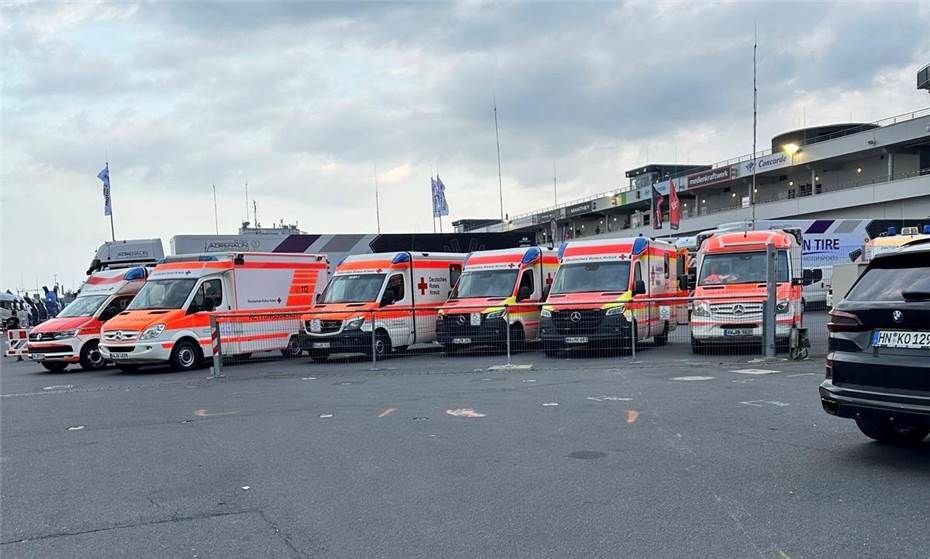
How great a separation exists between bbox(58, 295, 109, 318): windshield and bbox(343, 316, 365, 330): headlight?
722 centimetres

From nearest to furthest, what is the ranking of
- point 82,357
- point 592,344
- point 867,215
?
point 592,344, point 82,357, point 867,215

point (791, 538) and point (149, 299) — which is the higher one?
point (149, 299)

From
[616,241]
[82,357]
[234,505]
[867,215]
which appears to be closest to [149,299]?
[82,357]

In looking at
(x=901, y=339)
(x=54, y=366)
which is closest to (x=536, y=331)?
(x=901, y=339)

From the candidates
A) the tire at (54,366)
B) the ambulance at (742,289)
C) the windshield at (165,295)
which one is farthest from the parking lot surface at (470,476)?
the tire at (54,366)

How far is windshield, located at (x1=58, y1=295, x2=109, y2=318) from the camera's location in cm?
1806

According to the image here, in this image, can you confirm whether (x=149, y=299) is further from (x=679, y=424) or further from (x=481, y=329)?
(x=679, y=424)

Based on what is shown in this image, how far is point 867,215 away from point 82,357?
155 ft

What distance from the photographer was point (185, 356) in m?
16.0

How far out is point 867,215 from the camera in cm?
4650

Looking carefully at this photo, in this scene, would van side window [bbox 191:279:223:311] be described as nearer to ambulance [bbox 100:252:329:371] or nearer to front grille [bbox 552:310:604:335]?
ambulance [bbox 100:252:329:371]

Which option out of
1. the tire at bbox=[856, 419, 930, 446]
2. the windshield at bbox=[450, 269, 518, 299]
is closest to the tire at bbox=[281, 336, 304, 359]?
the windshield at bbox=[450, 269, 518, 299]

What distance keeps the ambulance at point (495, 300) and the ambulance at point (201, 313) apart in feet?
13.0

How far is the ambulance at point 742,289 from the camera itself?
13.9 meters
